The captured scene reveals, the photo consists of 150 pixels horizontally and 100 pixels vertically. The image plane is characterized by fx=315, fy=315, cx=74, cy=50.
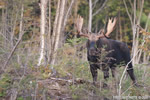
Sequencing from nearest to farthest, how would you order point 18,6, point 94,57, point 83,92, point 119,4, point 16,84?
1. point 16,84
2. point 83,92
3. point 94,57
4. point 18,6
5. point 119,4

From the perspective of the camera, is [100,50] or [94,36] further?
[94,36]

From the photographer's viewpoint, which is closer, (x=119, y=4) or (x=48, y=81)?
(x=48, y=81)

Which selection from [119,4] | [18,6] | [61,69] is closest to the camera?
[61,69]

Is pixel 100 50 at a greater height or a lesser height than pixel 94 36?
lesser

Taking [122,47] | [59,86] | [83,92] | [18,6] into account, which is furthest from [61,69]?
[18,6]

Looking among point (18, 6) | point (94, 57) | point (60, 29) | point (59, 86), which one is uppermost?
point (18, 6)

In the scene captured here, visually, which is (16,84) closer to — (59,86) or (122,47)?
(59,86)

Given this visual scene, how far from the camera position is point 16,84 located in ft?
25.7

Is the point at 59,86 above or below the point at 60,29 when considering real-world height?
below

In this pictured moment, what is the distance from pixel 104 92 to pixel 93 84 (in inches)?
30.7

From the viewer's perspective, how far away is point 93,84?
30.0 feet

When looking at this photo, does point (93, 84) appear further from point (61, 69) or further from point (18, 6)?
point (18, 6)

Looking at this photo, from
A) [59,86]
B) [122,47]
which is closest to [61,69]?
[59,86]

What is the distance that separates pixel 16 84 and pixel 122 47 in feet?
15.6
